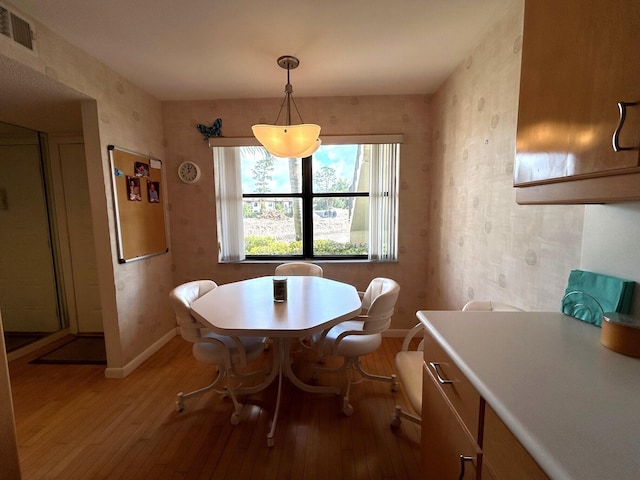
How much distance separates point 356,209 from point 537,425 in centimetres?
262

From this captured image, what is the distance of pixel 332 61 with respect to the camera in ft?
7.06

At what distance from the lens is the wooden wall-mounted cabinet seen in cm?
63

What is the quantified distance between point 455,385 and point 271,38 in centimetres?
220

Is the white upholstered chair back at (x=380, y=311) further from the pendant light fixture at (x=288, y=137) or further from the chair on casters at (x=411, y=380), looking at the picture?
the pendant light fixture at (x=288, y=137)

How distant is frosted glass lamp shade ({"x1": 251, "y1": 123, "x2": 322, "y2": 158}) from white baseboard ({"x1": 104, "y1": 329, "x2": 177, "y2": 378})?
2.21m

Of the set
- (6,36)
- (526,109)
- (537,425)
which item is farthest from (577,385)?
(6,36)

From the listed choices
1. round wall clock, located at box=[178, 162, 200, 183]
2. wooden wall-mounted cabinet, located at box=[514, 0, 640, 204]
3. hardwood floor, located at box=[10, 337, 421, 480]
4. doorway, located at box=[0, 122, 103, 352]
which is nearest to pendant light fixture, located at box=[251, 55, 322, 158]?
wooden wall-mounted cabinet, located at box=[514, 0, 640, 204]

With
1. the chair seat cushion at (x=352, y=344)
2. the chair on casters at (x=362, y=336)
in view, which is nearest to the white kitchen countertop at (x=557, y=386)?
the chair on casters at (x=362, y=336)

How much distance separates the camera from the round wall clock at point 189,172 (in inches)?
115

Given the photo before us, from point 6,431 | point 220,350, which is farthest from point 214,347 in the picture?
point 6,431

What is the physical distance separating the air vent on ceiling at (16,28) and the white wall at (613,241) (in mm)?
2970

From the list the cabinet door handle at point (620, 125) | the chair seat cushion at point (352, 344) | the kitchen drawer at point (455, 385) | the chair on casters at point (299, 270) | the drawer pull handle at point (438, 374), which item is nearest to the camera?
the cabinet door handle at point (620, 125)

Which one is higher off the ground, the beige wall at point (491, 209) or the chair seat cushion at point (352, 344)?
the beige wall at point (491, 209)

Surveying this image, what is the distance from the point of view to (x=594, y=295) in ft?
3.43
